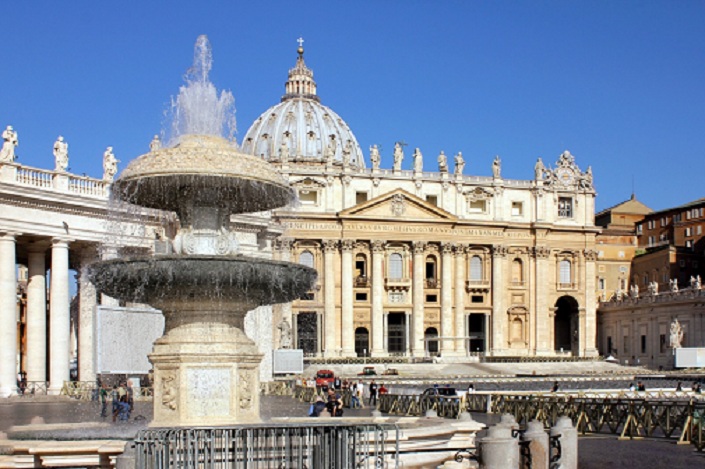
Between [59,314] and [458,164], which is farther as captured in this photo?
[458,164]

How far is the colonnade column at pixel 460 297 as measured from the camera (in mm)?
86875

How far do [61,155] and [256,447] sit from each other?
81.8 ft

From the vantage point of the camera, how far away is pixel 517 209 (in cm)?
9131

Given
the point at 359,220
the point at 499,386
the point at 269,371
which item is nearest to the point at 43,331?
the point at 269,371

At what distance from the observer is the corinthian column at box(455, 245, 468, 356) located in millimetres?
86875

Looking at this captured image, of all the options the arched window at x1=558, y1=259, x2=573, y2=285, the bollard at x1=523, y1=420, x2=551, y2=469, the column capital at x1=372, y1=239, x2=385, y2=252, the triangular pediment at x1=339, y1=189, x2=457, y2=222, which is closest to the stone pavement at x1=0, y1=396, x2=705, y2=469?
the bollard at x1=523, y1=420, x2=551, y2=469

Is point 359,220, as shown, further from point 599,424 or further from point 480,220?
point 599,424

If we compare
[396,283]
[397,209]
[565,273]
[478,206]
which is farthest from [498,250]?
[397,209]

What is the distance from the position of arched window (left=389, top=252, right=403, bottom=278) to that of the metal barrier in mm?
74960

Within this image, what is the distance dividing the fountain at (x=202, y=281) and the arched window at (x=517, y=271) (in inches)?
3030

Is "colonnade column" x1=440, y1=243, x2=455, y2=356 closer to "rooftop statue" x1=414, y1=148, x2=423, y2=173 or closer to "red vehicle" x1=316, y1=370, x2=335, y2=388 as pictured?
"rooftop statue" x1=414, y1=148, x2=423, y2=173

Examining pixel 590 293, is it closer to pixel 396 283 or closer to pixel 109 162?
pixel 396 283

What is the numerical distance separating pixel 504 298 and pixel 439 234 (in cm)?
838

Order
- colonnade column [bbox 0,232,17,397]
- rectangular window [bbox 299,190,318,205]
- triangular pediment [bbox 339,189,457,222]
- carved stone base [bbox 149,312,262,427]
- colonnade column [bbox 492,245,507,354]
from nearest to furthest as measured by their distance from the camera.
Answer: carved stone base [bbox 149,312,262,427] → colonnade column [bbox 0,232,17,397] → triangular pediment [bbox 339,189,457,222] → rectangular window [bbox 299,190,318,205] → colonnade column [bbox 492,245,507,354]
